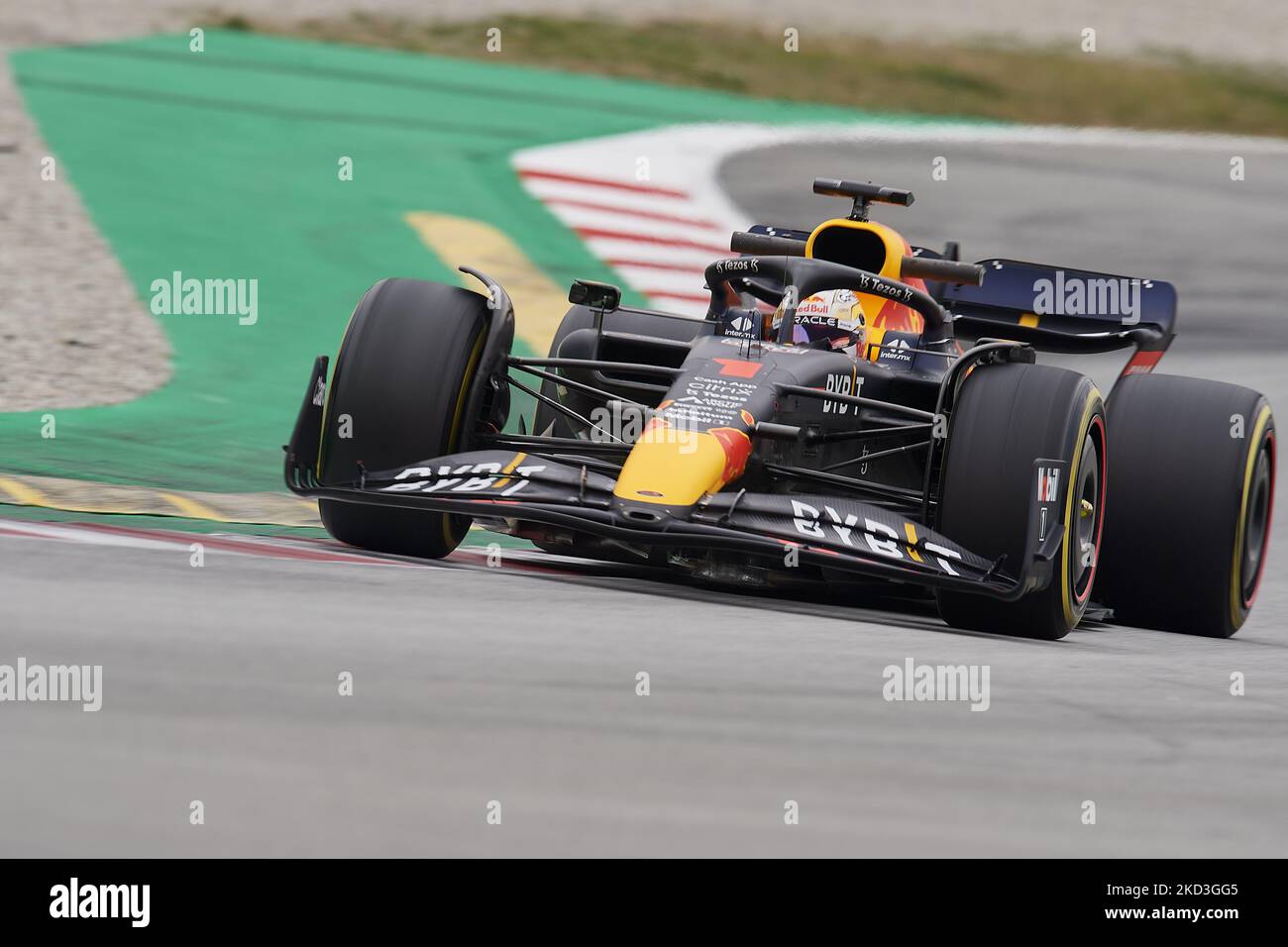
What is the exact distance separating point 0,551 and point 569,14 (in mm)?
18884

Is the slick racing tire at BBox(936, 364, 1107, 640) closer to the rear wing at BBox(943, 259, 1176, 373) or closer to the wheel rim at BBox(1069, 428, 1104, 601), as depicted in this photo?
the wheel rim at BBox(1069, 428, 1104, 601)

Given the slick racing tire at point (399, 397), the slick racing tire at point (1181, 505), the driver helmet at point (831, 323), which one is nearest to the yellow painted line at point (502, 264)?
the driver helmet at point (831, 323)

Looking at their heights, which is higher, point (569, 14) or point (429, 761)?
point (569, 14)

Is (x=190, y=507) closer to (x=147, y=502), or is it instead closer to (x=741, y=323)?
(x=147, y=502)

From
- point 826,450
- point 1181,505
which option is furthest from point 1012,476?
point 1181,505

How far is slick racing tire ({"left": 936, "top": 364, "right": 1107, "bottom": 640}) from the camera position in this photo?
25.3 ft

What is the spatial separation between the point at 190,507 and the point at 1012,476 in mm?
3913

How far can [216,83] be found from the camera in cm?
2012

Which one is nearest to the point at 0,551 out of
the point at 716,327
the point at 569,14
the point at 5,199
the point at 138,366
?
the point at 716,327

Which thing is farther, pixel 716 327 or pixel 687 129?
pixel 687 129

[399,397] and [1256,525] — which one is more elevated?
[399,397]

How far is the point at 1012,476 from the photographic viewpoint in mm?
7746

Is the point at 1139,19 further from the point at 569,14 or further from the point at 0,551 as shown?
the point at 0,551

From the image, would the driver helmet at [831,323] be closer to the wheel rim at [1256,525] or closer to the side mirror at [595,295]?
the side mirror at [595,295]
